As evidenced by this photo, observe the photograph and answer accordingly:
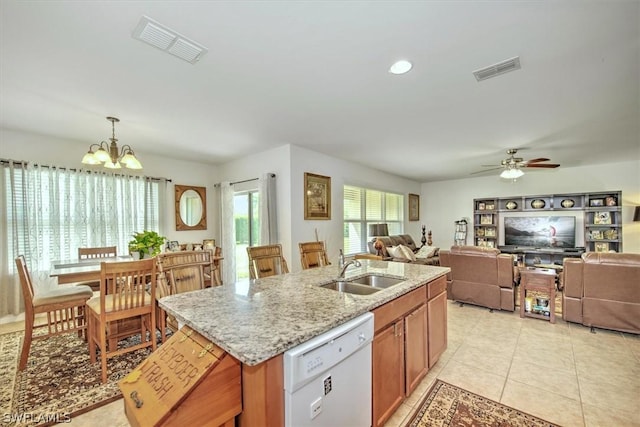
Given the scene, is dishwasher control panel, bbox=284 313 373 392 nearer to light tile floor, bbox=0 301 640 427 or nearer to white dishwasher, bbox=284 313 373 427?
white dishwasher, bbox=284 313 373 427

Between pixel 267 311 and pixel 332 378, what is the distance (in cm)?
43

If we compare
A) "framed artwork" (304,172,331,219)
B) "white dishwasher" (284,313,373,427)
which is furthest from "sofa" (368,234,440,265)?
"white dishwasher" (284,313,373,427)

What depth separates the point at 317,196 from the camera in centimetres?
482

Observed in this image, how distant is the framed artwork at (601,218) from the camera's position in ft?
19.8

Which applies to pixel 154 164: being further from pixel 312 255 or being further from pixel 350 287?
pixel 350 287

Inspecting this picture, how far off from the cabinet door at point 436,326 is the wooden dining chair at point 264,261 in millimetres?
1385

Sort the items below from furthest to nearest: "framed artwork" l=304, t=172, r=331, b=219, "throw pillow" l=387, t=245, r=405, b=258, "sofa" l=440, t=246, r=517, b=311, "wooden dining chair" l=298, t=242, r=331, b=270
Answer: "throw pillow" l=387, t=245, r=405, b=258, "framed artwork" l=304, t=172, r=331, b=219, "sofa" l=440, t=246, r=517, b=311, "wooden dining chair" l=298, t=242, r=331, b=270

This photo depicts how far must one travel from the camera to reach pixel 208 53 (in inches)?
78.7

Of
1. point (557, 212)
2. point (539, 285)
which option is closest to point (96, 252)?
point (539, 285)

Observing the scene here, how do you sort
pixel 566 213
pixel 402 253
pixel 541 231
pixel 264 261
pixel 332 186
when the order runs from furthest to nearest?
pixel 541 231
pixel 566 213
pixel 402 253
pixel 332 186
pixel 264 261

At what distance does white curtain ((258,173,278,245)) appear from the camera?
14.7 feet

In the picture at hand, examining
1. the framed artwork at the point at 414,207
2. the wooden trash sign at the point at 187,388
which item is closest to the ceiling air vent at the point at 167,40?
the wooden trash sign at the point at 187,388

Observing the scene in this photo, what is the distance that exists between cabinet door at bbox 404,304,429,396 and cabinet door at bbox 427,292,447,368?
0.10 meters

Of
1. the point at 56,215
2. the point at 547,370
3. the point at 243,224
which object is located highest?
the point at 56,215
